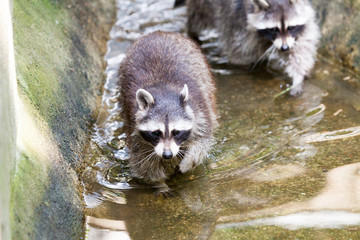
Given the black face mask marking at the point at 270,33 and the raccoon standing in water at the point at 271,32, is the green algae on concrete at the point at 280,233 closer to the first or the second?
the raccoon standing in water at the point at 271,32

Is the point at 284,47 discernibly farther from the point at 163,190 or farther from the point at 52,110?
the point at 52,110

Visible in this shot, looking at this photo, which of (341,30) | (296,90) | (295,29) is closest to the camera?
(296,90)

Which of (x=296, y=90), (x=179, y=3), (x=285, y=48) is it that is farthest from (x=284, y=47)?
(x=179, y=3)

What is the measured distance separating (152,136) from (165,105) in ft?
0.74

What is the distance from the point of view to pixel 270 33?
17.9 feet

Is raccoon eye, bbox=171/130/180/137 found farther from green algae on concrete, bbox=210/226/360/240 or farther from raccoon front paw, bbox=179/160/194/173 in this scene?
green algae on concrete, bbox=210/226/360/240

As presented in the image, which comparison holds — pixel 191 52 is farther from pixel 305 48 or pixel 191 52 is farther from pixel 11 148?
pixel 11 148

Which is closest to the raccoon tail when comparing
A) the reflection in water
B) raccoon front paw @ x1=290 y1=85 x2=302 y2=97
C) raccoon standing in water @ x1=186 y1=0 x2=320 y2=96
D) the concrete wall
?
raccoon standing in water @ x1=186 y1=0 x2=320 y2=96

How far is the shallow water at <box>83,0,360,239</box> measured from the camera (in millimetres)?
3119

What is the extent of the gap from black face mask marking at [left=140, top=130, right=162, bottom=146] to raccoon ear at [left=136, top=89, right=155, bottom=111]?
6.8 inches

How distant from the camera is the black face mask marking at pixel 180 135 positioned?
348 cm

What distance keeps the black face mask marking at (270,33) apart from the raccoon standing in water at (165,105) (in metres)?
1.21

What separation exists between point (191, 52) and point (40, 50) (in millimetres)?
1204

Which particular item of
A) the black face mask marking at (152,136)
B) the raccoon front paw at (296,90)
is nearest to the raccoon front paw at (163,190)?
the black face mask marking at (152,136)
